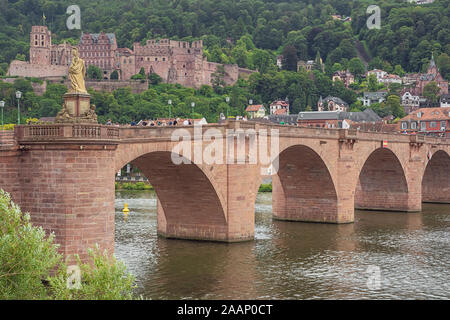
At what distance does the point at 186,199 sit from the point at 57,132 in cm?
1475

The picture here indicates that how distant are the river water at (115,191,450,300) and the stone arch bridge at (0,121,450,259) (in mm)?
1687

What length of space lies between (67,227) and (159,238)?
16.5 m

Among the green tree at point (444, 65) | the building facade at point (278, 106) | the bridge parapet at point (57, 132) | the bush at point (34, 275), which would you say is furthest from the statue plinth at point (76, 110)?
the green tree at point (444, 65)

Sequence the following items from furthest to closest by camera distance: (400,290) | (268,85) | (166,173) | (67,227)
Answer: (268,85), (166,173), (400,290), (67,227)

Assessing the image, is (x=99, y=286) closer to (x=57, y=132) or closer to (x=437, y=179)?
(x=57, y=132)

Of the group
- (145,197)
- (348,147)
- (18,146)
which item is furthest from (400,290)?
(145,197)

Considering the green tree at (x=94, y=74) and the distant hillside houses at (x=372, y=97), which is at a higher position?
the green tree at (x=94, y=74)

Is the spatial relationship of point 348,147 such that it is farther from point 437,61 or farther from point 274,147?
point 437,61

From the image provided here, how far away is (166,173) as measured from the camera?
40094 mm

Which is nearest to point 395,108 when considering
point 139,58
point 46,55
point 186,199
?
point 139,58

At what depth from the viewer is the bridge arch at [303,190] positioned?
52219mm

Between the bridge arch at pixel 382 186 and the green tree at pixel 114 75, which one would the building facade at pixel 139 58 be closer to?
the green tree at pixel 114 75

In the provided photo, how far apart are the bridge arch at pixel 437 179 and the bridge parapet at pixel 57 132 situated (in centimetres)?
5338

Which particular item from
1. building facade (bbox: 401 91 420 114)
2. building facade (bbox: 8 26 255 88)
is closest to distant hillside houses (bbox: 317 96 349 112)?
building facade (bbox: 401 91 420 114)
